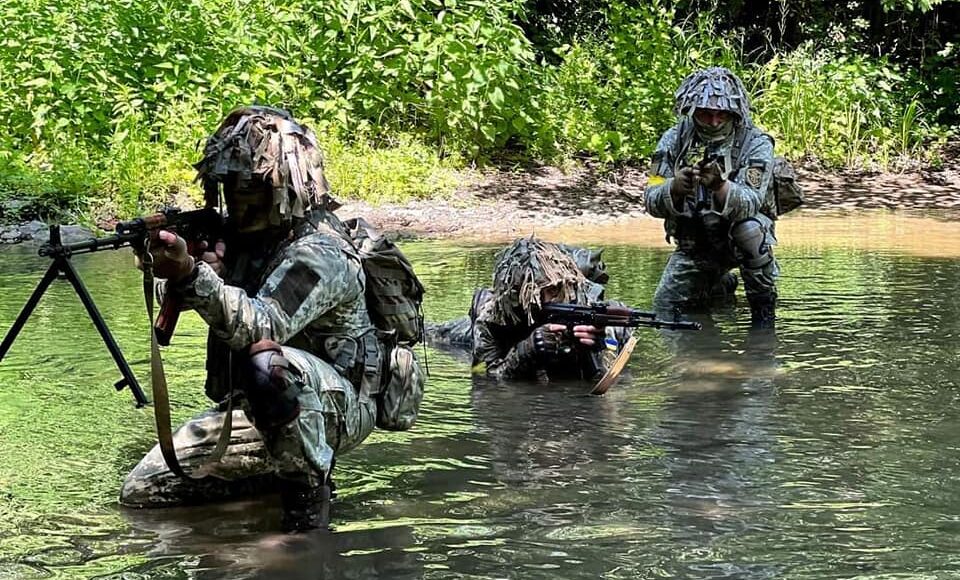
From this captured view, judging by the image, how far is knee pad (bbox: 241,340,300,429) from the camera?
12.8ft

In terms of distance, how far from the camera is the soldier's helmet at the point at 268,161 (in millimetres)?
4070

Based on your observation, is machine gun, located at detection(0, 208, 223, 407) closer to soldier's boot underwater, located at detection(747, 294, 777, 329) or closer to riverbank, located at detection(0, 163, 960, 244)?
soldier's boot underwater, located at detection(747, 294, 777, 329)

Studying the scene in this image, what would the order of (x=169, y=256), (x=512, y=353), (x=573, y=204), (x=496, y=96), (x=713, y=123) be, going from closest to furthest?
(x=169, y=256) → (x=512, y=353) → (x=713, y=123) → (x=573, y=204) → (x=496, y=96)

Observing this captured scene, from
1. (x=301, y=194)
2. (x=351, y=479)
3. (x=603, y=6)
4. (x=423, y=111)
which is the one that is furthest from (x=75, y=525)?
(x=603, y=6)

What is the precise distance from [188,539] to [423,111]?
1056 centimetres

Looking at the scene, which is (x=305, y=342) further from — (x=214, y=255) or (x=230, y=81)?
(x=230, y=81)

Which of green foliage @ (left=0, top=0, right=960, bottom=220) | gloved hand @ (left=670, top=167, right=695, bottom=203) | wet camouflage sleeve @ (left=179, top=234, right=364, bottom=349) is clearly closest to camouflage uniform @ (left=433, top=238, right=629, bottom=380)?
gloved hand @ (left=670, top=167, right=695, bottom=203)

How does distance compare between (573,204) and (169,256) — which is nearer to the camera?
(169,256)

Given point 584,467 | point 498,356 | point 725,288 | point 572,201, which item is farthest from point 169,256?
point 572,201

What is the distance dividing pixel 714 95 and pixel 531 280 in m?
1.72

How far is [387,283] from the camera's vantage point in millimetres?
4496

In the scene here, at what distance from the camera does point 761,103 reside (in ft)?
51.6

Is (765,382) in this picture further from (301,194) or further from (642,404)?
(301,194)

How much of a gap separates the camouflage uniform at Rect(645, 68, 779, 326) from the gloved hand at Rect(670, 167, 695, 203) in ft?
0.18
